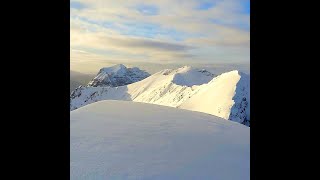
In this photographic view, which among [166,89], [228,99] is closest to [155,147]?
[228,99]

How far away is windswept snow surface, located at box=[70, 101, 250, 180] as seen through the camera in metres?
3.36

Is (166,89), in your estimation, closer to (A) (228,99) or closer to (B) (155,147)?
(A) (228,99)

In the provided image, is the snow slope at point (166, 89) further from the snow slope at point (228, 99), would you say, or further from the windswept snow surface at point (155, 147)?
the windswept snow surface at point (155, 147)

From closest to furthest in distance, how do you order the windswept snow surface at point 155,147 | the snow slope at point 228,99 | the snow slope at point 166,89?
the windswept snow surface at point 155,147 < the snow slope at point 228,99 < the snow slope at point 166,89

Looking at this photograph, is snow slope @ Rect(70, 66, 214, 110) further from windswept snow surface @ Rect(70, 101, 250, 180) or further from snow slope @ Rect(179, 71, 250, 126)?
windswept snow surface @ Rect(70, 101, 250, 180)

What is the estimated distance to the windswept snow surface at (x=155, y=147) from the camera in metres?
3.36

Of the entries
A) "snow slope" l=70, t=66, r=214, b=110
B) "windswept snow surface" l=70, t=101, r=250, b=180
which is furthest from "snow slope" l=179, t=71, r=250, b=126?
"windswept snow surface" l=70, t=101, r=250, b=180

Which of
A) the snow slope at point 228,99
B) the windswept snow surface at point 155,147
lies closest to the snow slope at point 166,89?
the snow slope at point 228,99

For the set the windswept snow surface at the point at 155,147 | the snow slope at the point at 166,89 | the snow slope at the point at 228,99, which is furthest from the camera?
the snow slope at the point at 166,89
